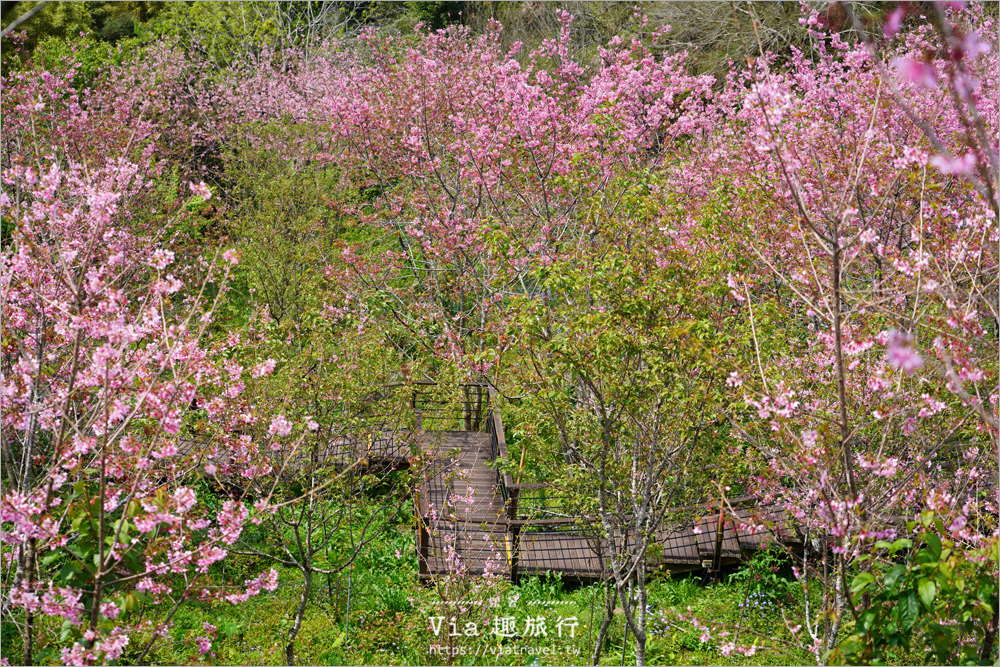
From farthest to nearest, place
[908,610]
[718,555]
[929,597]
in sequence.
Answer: [718,555] < [908,610] < [929,597]

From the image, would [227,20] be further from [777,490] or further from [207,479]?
[777,490]

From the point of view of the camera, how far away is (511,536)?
722 cm

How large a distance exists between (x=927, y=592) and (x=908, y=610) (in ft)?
0.57

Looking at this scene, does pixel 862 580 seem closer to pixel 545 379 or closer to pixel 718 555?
pixel 545 379

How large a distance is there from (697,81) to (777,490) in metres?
7.17

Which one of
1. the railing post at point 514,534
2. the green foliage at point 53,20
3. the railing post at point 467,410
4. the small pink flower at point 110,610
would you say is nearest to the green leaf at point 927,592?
the small pink flower at point 110,610

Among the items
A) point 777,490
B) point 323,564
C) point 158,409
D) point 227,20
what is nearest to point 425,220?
point 323,564

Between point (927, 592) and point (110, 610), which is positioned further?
point (110, 610)

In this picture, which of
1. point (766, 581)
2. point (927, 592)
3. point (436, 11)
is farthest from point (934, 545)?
point (436, 11)

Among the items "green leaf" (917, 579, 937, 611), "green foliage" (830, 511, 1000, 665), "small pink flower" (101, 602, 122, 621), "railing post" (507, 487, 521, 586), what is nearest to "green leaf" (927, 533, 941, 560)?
"green foliage" (830, 511, 1000, 665)

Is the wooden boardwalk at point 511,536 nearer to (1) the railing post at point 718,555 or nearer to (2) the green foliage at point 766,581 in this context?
(1) the railing post at point 718,555

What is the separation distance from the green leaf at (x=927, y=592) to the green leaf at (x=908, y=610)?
0.12 meters

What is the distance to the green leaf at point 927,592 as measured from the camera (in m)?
3.00

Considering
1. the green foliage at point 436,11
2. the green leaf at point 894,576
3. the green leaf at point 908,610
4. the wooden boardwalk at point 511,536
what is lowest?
the wooden boardwalk at point 511,536
